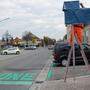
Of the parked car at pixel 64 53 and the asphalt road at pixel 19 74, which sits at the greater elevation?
the parked car at pixel 64 53

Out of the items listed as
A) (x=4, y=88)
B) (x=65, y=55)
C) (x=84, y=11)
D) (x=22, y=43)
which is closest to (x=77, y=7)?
(x=84, y=11)

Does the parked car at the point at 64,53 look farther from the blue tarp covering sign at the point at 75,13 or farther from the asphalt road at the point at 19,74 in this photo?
the blue tarp covering sign at the point at 75,13

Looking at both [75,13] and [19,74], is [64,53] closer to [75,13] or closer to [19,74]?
[19,74]

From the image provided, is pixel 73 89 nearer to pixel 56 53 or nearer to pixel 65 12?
pixel 65 12

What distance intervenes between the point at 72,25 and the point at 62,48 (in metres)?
14.6

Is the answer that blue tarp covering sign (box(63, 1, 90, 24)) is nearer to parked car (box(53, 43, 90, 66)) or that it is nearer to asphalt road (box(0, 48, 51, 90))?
asphalt road (box(0, 48, 51, 90))

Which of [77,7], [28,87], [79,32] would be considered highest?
[77,7]

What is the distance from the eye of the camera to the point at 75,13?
1440 cm

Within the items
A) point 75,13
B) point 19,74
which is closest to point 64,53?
point 19,74

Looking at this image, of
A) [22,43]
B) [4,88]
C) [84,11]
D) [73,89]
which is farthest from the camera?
[22,43]

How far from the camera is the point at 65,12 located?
47.8 ft

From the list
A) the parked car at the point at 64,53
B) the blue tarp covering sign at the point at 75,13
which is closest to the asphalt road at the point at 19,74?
the parked car at the point at 64,53

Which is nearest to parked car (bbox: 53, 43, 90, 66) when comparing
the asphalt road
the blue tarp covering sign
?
the asphalt road

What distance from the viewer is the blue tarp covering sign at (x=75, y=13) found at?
1420 cm
